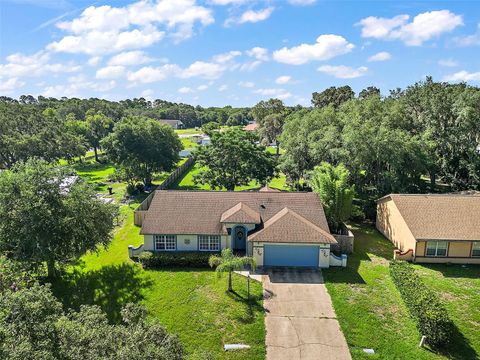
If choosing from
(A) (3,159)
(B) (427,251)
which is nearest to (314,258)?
(B) (427,251)

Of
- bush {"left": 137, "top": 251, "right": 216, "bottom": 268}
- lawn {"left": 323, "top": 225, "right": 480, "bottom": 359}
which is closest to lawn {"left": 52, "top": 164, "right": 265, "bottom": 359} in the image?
bush {"left": 137, "top": 251, "right": 216, "bottom": 268}

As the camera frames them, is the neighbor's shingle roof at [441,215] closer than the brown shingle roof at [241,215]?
Yes

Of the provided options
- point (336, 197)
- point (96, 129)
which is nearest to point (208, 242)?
point (336, 197)

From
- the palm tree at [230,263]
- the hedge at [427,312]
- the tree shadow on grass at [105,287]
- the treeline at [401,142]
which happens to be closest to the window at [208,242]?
the palm tree at [230,263]

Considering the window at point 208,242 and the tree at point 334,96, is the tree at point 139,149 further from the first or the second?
the tree at point 334,96

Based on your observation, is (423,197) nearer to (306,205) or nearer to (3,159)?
(306,205)

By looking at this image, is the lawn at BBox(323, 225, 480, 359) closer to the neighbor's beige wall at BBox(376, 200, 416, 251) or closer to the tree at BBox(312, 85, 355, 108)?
the neighbor's beige wall at BBox(376, 200, 416, 251)
